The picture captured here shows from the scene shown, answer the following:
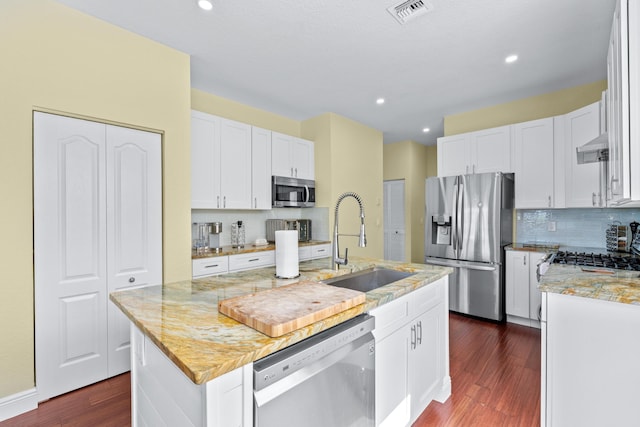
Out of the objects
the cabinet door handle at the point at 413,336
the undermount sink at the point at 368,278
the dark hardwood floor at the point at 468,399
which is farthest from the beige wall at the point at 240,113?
the cabinet door handle at the point at 413,336

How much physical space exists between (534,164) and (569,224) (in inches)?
33.7

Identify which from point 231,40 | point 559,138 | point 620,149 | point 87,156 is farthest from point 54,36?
point 559,138

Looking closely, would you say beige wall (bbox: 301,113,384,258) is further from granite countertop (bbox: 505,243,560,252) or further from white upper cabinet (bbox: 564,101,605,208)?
white upper cabinet (bbox: 564,101,605,208)

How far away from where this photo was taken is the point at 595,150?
6.90ft

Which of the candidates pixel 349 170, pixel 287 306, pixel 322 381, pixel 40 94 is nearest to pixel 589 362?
pixel 322 381

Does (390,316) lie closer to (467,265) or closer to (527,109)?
(467,265)

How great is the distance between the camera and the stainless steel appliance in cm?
392

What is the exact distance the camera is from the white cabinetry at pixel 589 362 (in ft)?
4.71

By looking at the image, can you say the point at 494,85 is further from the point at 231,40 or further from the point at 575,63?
the point at 231,40

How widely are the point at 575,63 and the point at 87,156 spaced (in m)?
4.39

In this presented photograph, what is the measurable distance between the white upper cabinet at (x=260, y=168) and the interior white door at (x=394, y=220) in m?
A: 3.15

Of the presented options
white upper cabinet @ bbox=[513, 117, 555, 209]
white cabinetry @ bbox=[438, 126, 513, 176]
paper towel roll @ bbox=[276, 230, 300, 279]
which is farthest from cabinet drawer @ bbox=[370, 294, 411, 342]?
white cabinetry @ bbox=[438, 126, 513, 176]

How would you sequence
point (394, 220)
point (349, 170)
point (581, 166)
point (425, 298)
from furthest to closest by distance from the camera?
1. point (394, 220)
2. point (349, 170)
3. point (581, 166)
4. point (425, 298)

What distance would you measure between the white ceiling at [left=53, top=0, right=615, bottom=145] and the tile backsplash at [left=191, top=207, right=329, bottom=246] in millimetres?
1452
